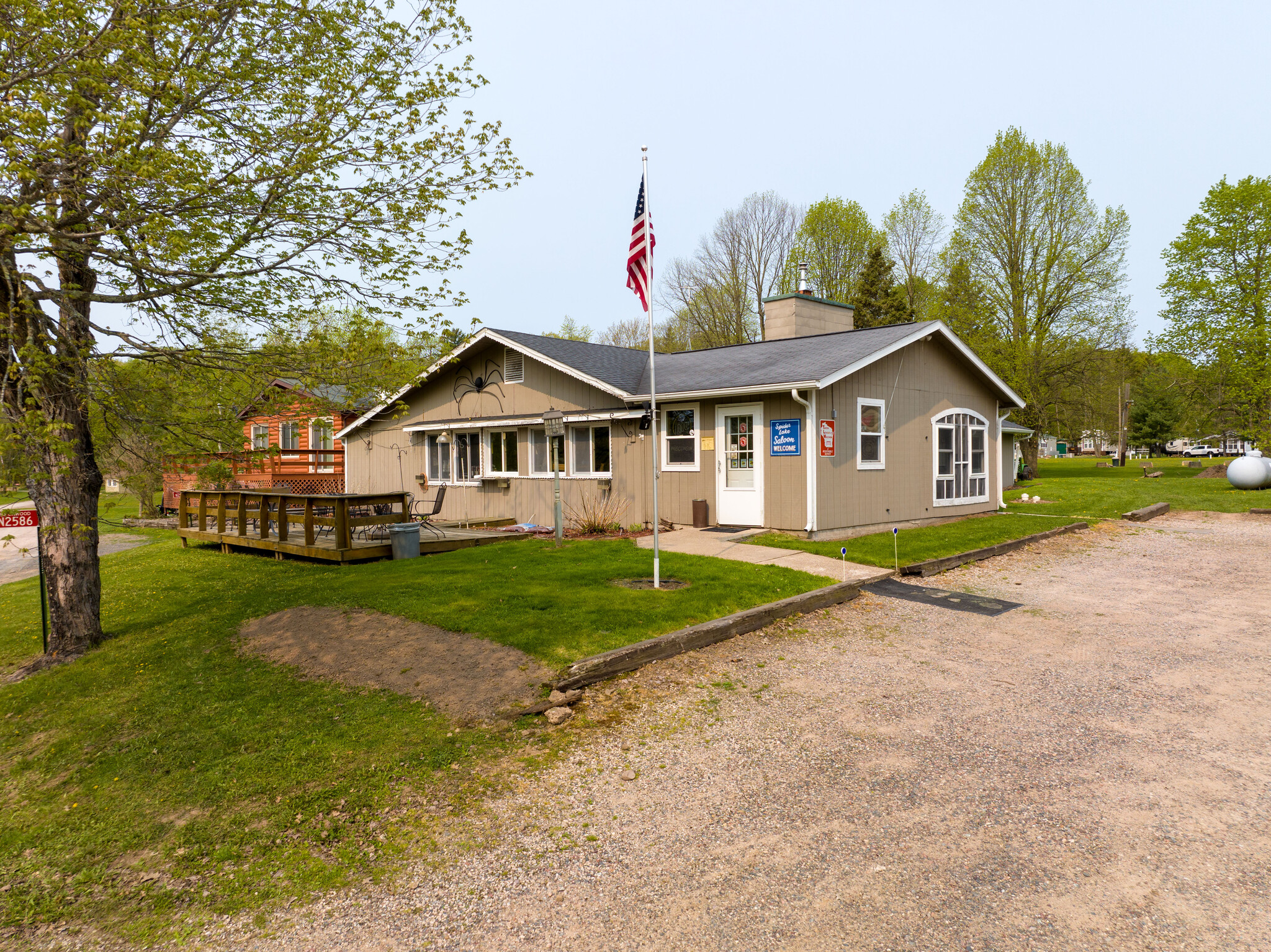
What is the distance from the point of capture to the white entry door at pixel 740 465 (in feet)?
44.5

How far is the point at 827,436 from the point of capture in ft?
42.8

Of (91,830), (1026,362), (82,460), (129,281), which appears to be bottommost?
(91,830)

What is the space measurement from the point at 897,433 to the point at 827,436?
2.89 meters

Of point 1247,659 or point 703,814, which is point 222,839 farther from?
point 1247,659

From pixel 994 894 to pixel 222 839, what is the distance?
4111mm

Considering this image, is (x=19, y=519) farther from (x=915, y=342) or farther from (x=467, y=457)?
(x=915, y=342)

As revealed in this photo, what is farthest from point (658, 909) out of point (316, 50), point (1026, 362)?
point (1026, 362)

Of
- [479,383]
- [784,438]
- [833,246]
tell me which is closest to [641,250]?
[784,438]

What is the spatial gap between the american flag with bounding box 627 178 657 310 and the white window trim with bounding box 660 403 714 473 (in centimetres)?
526

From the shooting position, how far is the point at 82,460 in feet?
24.7

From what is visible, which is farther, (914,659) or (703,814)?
(914,659)

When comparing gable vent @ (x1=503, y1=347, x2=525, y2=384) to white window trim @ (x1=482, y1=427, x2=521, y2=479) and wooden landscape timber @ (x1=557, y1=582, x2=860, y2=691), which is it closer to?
white window trim @ (x1=482, y1=427, x2=521, y2=479)

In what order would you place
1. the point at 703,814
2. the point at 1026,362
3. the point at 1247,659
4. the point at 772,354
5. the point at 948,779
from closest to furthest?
the point at 703,814 → the point at 948,779 → the point at 1247,659 → the point at 772,354 → the point at 1026,362

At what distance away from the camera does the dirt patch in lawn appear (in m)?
5.90
